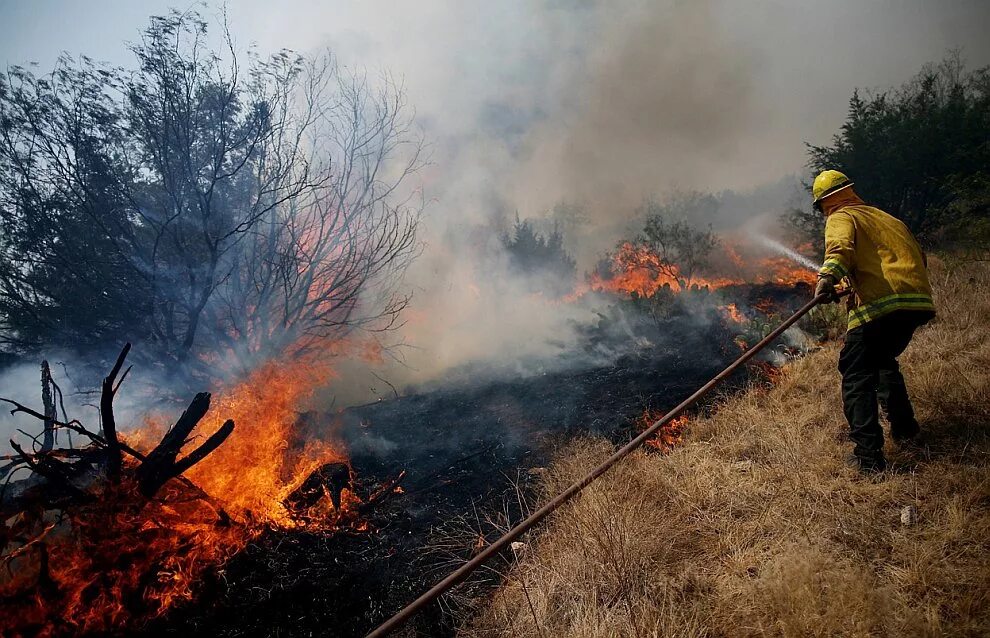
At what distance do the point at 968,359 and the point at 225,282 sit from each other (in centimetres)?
860

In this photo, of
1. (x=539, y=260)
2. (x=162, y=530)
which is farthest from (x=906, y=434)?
(x=539, y=260)

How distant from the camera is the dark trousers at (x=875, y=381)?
314 cm

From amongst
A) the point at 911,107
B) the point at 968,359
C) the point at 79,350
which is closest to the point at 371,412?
the point at 79,350

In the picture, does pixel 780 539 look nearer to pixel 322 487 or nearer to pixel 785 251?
pixel 322 487

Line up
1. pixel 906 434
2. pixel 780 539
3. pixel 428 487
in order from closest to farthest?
pixel 780 539, pixel 906 434, pixel 428 487

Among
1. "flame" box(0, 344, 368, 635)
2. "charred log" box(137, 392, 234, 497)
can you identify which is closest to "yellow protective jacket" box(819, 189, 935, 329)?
"flame" box(0, 344, 368, 635)

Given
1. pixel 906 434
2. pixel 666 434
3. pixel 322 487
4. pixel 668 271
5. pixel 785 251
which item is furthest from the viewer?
pixel 785 251

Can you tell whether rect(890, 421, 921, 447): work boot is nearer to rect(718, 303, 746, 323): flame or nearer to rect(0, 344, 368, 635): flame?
rect(0, 344, 368, 635): flame

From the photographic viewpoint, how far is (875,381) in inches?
127

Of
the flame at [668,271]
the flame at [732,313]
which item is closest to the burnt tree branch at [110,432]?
the flame at [732,313]

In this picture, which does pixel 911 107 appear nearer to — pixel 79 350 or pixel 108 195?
pixel 108 195

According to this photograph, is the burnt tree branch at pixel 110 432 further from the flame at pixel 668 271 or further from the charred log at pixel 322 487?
the flame at pixel 668 271

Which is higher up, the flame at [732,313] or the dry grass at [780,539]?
the flame at [732,313]

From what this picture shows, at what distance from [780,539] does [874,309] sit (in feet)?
6.14
